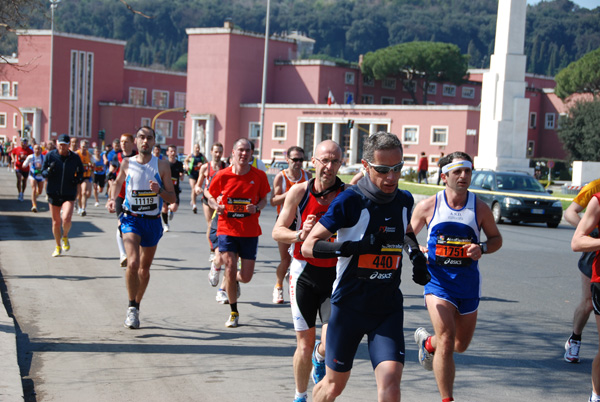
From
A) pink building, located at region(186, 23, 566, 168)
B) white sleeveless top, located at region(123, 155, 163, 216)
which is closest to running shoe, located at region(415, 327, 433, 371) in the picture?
white sleeveless top, located at region(123, 155, 163, 216)

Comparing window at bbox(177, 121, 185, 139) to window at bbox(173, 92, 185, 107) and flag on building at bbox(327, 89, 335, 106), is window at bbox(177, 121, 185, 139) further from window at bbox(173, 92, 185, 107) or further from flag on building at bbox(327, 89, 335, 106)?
flag on building at bbox(327, 89, 335, 106)

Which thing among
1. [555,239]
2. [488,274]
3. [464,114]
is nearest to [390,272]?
[488,274]

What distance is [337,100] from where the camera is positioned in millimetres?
84188

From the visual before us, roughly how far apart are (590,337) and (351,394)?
3797 millimetres

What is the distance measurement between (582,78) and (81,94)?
54226mm

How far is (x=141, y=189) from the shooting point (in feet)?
27.8

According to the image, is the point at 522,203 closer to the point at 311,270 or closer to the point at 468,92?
the point at 311,270

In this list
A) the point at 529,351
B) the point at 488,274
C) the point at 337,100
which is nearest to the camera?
the point at 529,351

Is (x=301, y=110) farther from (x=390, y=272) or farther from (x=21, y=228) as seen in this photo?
(x=390, y=272)

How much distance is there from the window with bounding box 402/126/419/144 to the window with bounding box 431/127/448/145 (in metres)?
1.77

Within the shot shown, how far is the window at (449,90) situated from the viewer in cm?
9250

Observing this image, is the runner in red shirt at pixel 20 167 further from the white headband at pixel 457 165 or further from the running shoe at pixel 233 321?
the white headband at pixel 457 165

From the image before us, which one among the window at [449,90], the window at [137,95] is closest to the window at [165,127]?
the window at [137,95]

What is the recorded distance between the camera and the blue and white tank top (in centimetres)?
583
